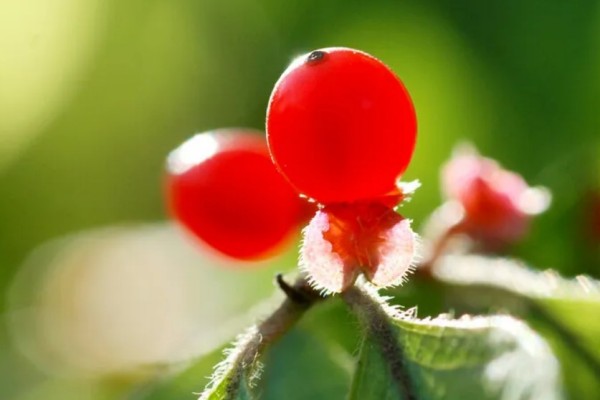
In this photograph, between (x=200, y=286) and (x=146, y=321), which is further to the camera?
(x=146, y=321)

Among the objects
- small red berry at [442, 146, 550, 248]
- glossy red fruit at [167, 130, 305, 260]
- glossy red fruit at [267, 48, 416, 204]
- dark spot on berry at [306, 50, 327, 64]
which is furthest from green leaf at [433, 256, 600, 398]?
dark spot on berry at [306, 50, 327, 64]

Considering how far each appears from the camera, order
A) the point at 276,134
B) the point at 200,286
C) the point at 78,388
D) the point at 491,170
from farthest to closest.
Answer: the point at 200,286, the point at 78,388, the point at 491,170, the point at 276,134

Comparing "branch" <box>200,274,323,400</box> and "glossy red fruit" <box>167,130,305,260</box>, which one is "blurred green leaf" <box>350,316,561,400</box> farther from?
"glossy red fruit" <box>167,130,305,260</box>

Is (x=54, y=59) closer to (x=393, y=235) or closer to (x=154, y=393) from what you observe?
(x=154, y=393)

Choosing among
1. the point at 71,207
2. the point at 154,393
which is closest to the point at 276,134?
the point at 154,393

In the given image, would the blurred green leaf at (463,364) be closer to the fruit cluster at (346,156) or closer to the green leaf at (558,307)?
the fruit cluster at (346,156)

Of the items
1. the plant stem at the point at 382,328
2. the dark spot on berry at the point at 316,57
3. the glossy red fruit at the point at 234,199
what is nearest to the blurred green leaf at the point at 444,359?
the plant stem at the point at 382,328

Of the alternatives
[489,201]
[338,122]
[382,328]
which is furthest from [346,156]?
[489,201]
